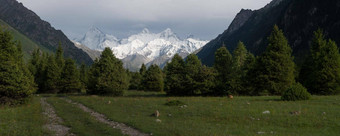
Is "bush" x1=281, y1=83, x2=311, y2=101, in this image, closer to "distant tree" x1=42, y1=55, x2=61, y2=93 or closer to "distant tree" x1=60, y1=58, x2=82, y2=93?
"distant tree" x1=60, y1=58, x2=82, y2=93

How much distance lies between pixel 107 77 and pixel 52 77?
2988 cm

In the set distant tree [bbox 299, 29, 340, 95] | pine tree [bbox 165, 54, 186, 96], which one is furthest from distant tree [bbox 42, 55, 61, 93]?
distant tree [bbox 299, 29, 340, 95]

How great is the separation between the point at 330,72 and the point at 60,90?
78226 mm

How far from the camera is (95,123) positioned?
22.8 metres

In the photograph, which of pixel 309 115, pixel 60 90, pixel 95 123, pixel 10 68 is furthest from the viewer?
pixel 60 90

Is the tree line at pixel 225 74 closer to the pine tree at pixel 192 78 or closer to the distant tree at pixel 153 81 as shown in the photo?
the pine tree at pixel 192 78

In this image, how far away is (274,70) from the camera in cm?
4884

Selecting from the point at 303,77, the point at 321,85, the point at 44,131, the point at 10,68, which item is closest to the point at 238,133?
the point at 44,131

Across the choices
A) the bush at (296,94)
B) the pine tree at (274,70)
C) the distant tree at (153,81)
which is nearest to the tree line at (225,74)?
the pine tree at (274,70)

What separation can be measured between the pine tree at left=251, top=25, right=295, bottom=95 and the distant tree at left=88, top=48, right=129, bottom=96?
1295 inches

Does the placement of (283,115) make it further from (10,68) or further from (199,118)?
(10,68)

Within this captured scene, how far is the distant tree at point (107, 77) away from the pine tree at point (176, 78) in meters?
11.9

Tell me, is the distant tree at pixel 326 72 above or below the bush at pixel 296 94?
above

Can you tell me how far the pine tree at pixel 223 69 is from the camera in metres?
55.5
